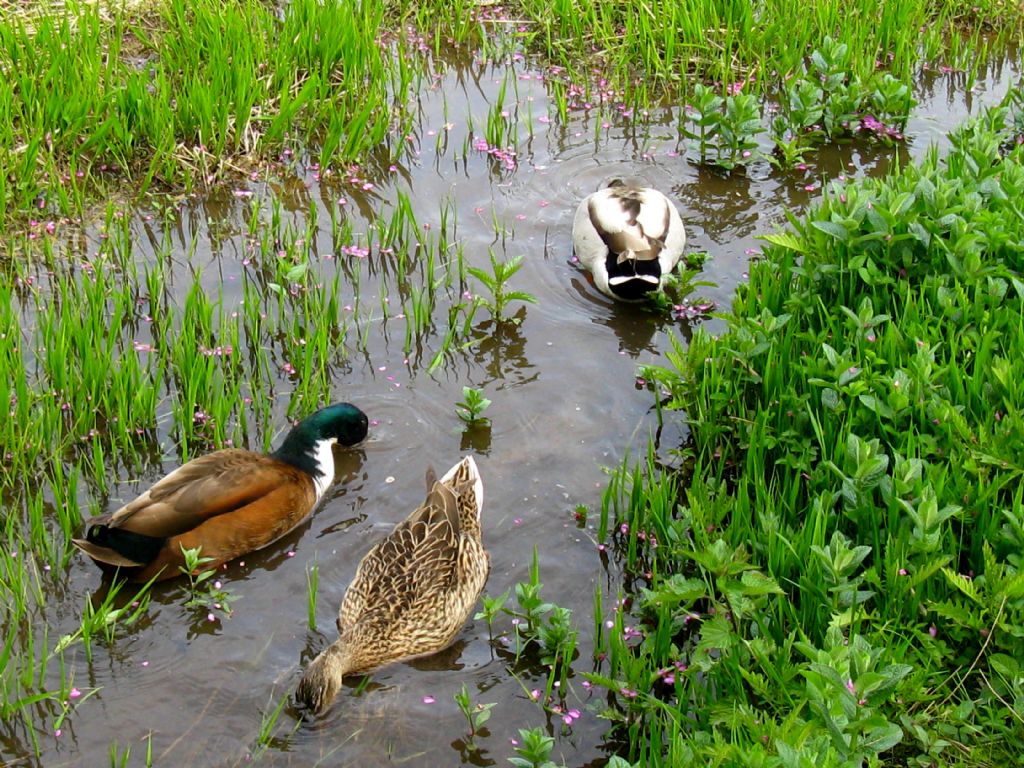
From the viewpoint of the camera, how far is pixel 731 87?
730cm

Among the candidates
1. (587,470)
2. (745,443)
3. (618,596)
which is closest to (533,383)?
(587,470)

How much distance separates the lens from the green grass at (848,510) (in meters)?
3.32

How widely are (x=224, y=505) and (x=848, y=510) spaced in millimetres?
2127

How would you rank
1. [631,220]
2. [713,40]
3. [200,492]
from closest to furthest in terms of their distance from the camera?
[200,492], [631,220], [713,40]

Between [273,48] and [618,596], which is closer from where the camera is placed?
[618,596]

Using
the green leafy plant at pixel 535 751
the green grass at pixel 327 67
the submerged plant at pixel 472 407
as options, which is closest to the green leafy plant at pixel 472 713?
the green leafy plant at pixel 535 751

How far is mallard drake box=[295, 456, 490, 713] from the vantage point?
3.99m

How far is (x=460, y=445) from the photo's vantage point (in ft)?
16.3

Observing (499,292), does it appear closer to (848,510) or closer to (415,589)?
(415,589)

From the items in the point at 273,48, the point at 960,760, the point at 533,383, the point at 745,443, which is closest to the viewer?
the point at 960,760

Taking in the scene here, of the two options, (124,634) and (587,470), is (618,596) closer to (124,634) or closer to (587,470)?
(587,470)

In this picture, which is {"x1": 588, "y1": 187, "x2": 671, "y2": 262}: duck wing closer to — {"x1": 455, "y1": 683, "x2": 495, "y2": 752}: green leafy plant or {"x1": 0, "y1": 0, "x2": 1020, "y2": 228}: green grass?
{"x1": 0, "y1": 0, "x2": 1020, "y2": 228}: green grass

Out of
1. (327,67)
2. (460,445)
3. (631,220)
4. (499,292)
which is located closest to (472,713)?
(460,445)

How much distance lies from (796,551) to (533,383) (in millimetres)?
1805
